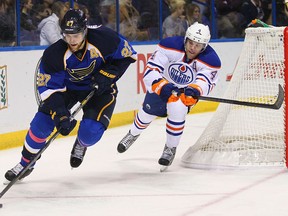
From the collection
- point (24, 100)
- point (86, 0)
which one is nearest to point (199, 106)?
point (86, 0)

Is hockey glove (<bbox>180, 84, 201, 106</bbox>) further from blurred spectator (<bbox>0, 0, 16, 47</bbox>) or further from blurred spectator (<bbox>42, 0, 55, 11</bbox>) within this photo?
blurred spectator (<bbox>42, 0, 55, 11</bbox>)

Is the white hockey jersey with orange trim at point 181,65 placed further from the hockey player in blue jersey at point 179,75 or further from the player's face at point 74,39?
the player's face at point 74,39

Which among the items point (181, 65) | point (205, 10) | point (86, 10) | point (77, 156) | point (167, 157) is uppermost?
point (181, 65)

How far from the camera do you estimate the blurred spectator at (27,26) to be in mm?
6547

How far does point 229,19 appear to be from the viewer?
930 cm

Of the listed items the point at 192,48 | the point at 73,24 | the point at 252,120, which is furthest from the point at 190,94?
the point at 73,24

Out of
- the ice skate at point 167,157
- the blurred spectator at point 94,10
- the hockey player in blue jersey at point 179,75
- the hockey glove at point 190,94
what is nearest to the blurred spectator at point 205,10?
the blurred spectator at point 94,10

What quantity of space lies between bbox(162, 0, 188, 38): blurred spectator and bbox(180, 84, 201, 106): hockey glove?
3393mm

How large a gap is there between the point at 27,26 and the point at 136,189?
235cm

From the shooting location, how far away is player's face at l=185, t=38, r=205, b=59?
5.12 meters

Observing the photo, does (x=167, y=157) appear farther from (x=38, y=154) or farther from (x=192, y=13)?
(x=192, y=13)

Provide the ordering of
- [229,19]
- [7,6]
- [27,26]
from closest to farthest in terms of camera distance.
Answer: [7,6], [27,26], [229,19]

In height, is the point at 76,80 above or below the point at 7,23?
above

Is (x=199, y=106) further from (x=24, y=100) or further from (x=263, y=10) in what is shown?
(x=24, y=100)
